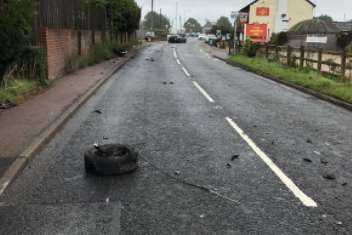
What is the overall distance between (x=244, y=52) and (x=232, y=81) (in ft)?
51.3

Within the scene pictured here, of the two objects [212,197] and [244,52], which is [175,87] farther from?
[244,52]

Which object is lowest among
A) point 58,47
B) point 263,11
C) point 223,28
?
point 223,28

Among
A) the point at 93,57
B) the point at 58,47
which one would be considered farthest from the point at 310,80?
the point at 93,57

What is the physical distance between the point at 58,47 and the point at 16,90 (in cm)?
578

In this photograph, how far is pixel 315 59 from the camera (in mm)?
25500

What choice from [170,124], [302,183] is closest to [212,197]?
[302,183]

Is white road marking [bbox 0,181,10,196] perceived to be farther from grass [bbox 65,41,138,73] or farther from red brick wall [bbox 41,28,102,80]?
grass [bbox 65,41,138,73]

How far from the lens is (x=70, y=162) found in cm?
666

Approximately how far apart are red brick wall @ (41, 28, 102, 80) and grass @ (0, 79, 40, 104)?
92.4 inches

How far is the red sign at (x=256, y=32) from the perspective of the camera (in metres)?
36.5

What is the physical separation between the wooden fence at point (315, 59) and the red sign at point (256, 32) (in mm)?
4524

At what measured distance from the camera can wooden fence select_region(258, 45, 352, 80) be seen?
17281mm

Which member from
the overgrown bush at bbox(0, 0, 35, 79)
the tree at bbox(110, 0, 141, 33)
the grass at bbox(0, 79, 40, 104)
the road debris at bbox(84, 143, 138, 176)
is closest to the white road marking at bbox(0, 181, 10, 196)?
the road debris at bbox(84, 143, 138, 176)

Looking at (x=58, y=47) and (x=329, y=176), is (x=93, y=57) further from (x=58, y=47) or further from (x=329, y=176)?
(x=329, y=176)
